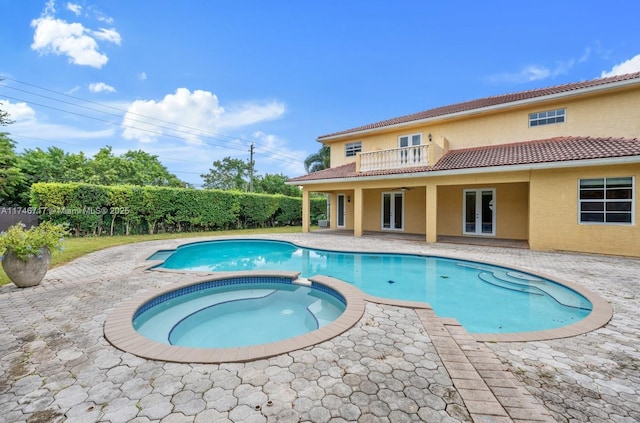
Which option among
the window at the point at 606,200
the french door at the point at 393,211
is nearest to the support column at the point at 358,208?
the french door at the point at 393,211

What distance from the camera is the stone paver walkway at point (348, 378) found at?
2787mm

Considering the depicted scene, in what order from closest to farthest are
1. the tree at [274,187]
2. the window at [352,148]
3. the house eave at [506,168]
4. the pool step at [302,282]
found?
the pool step at [302,282], the house eave at [506,168], the window at [352,148], the tree at [274,187]

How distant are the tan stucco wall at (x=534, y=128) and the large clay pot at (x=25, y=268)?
1886cm

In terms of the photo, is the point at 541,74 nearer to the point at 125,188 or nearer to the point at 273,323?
the point at 273,323

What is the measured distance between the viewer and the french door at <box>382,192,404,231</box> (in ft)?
67.8

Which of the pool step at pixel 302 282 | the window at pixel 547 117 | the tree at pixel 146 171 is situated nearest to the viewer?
the pool step at pixel 302 282

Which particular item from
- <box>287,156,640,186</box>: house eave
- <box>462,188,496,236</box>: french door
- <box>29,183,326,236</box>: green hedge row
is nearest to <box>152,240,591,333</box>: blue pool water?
<box>287,156,640,186</box>: house eave

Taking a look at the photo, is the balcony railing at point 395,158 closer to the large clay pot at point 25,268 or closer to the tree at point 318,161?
the tree at point 318,161

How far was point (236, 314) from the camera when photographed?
6.83m

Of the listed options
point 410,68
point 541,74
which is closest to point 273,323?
point 410,68

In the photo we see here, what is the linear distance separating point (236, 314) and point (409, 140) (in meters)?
16.9

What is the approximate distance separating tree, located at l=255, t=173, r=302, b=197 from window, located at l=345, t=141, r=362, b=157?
18008mm

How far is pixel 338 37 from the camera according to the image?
794 inches

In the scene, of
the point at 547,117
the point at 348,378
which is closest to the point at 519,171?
the point at 547,117
